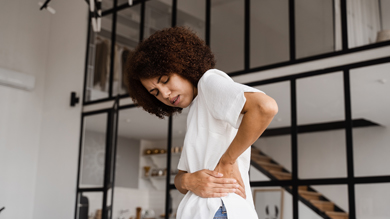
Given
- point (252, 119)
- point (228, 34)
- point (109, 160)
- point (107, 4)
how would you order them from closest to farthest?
point (252, 119)
point (228, 34)
point (109, 160)
point (107, 4)

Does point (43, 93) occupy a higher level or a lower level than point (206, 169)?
higher

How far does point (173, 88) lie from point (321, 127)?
304 cm

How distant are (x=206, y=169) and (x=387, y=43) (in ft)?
9.97

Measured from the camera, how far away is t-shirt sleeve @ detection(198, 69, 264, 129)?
96 cm

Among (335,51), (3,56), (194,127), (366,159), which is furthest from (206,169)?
(3,56)

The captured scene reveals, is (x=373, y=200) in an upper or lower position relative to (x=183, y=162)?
lower

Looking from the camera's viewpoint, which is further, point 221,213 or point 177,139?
point 177,139

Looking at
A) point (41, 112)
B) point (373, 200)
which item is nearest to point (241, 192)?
point (373, 200)

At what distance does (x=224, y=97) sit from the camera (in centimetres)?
98

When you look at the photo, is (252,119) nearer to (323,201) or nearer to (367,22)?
(323,201)

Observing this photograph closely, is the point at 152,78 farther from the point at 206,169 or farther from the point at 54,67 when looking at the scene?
the point at 54,67

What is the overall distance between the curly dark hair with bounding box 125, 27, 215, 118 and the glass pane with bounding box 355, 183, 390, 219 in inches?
109

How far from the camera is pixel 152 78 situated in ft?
3.83

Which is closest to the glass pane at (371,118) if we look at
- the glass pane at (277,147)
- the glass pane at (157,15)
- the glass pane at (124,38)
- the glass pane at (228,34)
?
the glass pane at (277,147)
